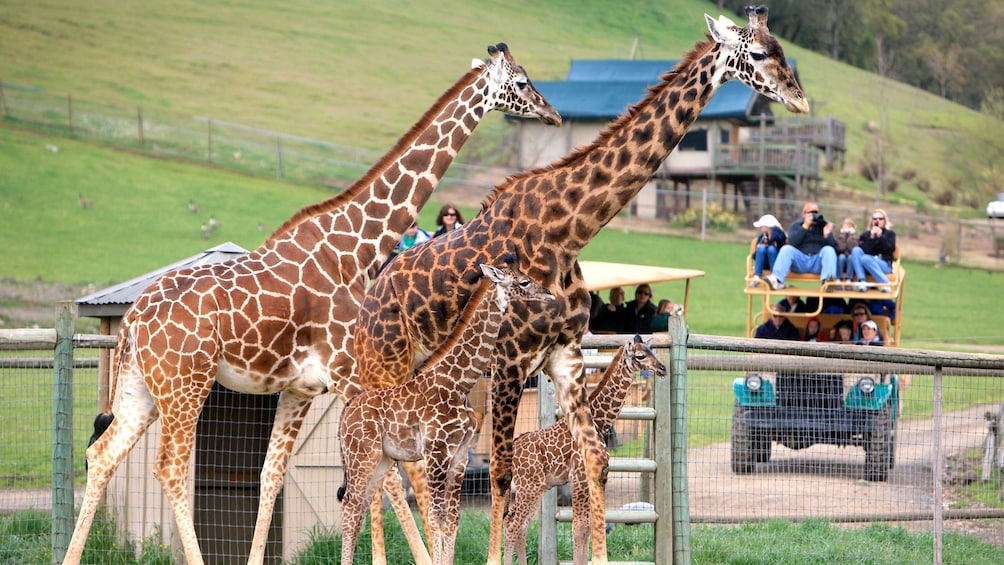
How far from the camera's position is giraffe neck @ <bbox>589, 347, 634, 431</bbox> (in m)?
6.80

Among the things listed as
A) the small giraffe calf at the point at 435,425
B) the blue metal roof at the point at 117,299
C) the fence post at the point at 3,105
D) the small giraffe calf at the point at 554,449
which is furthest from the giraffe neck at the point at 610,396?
the fence post at the point at 3,105

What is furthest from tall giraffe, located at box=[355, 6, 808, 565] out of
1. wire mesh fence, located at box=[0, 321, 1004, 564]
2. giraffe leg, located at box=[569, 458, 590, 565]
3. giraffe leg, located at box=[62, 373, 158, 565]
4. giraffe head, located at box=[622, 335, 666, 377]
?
giraffe leg, located at box=[62, 373, 158, 565]

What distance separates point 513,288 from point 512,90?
5.26 feet

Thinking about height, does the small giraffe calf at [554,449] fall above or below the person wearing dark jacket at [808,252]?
below

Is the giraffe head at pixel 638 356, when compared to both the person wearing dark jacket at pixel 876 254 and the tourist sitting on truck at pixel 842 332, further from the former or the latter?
the person wearing dark jacket at pixel 876 254

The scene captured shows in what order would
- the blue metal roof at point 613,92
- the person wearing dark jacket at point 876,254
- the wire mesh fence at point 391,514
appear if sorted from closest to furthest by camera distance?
the wire mesh fence at point 391,514
the person wearing dark jacket at point 876,254
the blue metal roof at point 613,92

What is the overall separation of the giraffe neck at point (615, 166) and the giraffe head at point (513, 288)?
22cm

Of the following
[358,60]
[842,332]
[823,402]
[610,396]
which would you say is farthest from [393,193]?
[358,60]

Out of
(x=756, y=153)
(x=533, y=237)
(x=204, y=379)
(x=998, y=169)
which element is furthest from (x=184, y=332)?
(x=998, y=169)

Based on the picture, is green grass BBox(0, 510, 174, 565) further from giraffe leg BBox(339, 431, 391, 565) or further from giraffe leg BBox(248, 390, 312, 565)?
giraffe leg BBox(339, 431, 391, 565)

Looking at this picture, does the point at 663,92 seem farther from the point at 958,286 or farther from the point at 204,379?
the point at 958,286

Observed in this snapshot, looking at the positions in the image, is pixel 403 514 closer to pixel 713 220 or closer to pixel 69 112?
pixel 713 220

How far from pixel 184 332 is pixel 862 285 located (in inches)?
368

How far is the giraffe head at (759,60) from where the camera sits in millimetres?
5984
